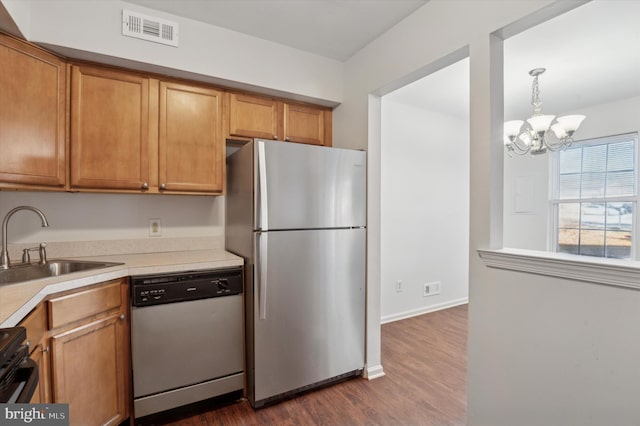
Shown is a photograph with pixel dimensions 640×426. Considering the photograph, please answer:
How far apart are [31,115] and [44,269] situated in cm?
88

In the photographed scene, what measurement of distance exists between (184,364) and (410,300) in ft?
8.67

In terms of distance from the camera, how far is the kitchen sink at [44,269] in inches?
65.9

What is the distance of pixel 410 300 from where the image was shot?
364cm

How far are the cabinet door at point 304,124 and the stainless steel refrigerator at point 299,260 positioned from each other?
20.3 inches

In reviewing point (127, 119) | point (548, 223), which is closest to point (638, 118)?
point (548, 223)

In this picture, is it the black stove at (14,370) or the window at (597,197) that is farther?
the window at (597,197)

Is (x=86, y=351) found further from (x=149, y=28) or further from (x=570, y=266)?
(x=570, y=266)

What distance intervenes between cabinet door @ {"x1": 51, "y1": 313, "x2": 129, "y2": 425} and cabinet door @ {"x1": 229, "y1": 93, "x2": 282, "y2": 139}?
4.74ft

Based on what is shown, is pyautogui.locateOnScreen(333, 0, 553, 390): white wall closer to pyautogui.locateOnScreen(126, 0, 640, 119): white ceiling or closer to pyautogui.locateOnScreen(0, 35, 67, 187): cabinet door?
pyautogui.locateOnScreen(126, 0, 640, 119): white ceiling

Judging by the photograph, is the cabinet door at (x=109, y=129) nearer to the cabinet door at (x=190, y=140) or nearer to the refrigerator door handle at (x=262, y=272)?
the cabinet door at (x=190, y=140)

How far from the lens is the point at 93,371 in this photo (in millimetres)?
1526

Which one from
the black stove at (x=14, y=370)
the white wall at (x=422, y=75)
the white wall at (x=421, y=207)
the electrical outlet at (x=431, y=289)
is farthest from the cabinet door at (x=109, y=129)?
the electrical outlet at (x=431, y=289)

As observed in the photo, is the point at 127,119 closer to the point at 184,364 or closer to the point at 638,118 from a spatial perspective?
the point at 184,364

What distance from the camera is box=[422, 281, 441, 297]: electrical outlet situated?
3758mm
